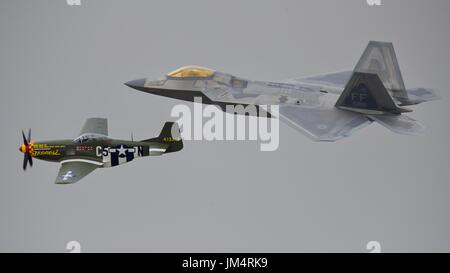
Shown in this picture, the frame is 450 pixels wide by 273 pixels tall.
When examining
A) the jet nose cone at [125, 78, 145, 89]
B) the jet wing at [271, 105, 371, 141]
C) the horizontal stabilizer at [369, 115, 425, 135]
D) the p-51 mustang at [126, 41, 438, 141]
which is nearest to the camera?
the jet wing at [271, 105, 371, 141]

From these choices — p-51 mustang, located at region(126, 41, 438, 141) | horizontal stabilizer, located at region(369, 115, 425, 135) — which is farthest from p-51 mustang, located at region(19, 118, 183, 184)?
horizontal stabilizer, located at region(369, 115, 425, 135)

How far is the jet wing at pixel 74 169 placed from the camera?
3031 centimetres

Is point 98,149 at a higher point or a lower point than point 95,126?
lower

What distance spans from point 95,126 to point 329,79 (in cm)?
897

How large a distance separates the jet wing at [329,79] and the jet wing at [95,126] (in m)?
6.83

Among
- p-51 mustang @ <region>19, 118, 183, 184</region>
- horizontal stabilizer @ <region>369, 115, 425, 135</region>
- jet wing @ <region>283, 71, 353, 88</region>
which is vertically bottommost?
p-51 mustang @ <region>19, 118, 183, 184</region>

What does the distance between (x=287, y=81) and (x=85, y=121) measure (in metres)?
7.36

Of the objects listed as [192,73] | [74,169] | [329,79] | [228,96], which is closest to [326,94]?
[329,79]

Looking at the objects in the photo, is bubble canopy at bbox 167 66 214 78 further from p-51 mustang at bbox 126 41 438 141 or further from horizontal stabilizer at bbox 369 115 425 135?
horizontal stabilizer at bbox 369 115 425 135

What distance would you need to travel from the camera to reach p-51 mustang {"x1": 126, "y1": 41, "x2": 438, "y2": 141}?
31047 millimetres

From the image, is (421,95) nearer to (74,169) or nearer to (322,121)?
(322,121)

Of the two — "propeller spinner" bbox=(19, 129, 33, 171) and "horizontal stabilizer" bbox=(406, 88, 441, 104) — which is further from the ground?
"horizontal stabilizer" bbox=(406, 88, 441, 104)

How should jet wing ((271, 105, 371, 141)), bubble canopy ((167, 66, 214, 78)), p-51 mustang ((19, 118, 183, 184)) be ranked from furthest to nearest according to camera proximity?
1. bubble canopy ((167, 66, 214, 78))
2. p-51 mustang ((19, 118, 183, 184))
3. jet wing ((271, 105, 371, 141))

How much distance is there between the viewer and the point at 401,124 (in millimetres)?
31109
